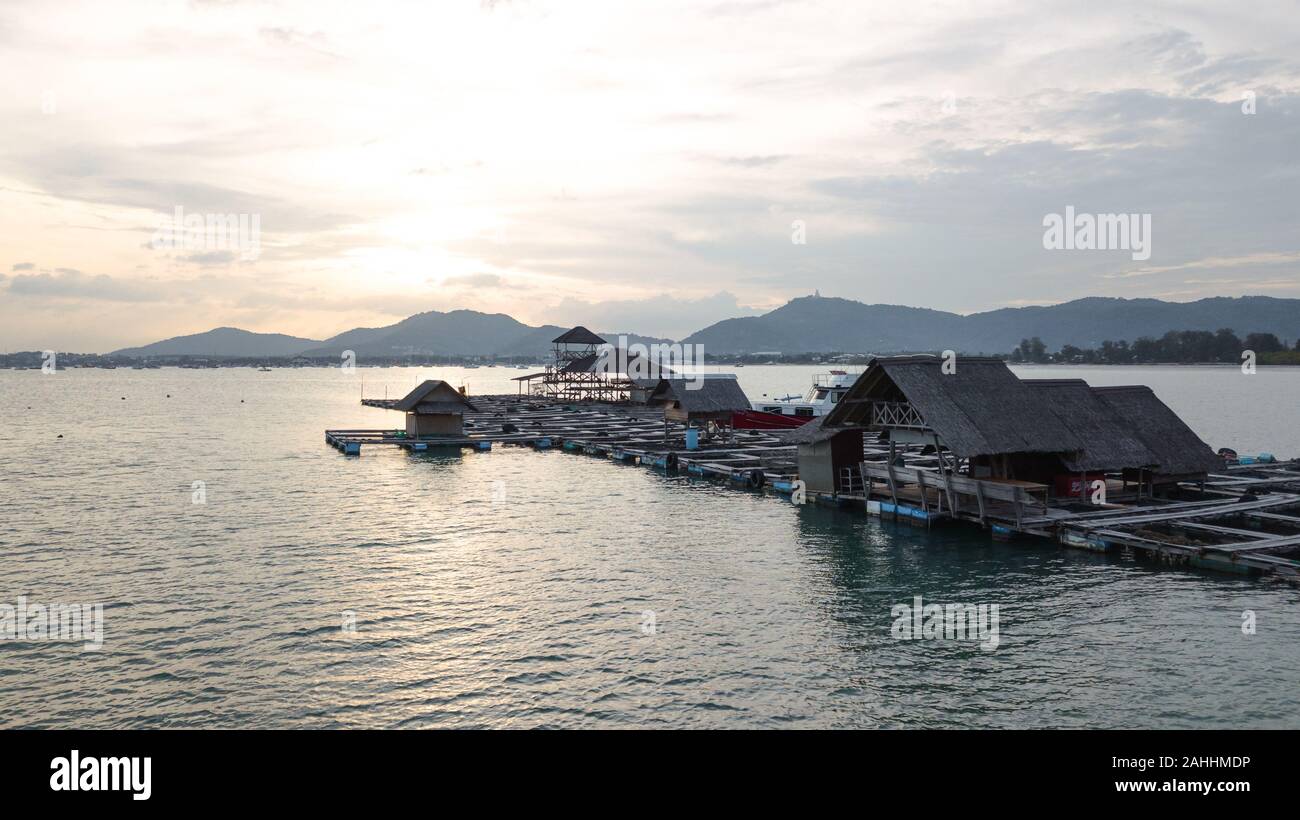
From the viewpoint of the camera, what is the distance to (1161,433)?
36.0 m

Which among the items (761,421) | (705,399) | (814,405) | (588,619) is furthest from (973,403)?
(814,405)

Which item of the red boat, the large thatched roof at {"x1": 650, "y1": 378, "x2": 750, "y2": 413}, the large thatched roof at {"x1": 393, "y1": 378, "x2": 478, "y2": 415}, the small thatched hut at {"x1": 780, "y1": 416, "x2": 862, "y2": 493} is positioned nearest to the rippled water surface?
the small thatched hut at {"x1": 780, "y1": 416, "x2": 862, "y2": 493}

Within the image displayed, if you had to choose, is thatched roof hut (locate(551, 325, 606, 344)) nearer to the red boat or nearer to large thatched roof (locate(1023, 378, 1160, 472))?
the red boat

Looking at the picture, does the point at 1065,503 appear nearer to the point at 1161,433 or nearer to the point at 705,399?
the point at 1161,433

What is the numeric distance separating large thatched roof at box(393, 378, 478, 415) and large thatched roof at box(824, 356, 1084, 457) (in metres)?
36.8

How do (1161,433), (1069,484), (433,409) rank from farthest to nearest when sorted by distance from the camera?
1. (433,409)
2. (1161,433)
3. (1069,484)

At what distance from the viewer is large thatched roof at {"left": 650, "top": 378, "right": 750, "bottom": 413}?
5988 centimetres

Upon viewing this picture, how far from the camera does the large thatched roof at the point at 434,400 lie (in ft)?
206

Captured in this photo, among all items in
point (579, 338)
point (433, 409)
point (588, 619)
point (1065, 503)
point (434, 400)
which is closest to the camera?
point (588, 619)

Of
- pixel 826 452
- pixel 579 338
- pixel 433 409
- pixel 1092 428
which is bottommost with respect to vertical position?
pixel 826 452

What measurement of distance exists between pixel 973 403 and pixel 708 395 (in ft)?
95.4

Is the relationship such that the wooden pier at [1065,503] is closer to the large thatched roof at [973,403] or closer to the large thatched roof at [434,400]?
the large thatched roof at [973,403]

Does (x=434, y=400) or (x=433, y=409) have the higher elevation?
(x=434, y=400)
